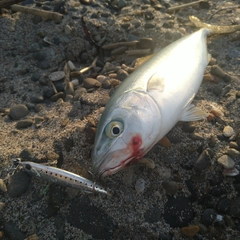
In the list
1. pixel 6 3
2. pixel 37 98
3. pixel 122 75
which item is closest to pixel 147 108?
pixel 122 75

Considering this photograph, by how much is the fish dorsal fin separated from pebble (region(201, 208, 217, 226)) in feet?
4.69

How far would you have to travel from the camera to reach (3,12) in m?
5.39

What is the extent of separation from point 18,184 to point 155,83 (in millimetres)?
1934

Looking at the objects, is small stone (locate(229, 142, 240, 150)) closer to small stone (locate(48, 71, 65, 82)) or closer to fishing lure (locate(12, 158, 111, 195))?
fishing lure (locate(12, 158, 111, 195))

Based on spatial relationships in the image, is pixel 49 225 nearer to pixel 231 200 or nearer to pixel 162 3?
pixel 231 200

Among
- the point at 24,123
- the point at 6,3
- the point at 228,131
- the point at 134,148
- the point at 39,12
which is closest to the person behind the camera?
the point at 134,148

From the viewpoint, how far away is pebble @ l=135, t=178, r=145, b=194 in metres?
2.93

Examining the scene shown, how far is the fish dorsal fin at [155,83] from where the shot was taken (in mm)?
3084

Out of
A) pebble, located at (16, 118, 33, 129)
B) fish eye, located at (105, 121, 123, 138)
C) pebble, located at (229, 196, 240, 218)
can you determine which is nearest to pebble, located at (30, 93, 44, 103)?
pebble, located at (16, 118, 33, 129)

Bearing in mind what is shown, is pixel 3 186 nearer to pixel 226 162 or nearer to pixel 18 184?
pixel 18 184

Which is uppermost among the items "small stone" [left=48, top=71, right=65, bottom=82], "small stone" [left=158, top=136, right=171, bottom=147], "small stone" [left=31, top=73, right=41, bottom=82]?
"small stone" [left=158, top=136, right=171, bottom=147]

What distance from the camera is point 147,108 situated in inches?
114

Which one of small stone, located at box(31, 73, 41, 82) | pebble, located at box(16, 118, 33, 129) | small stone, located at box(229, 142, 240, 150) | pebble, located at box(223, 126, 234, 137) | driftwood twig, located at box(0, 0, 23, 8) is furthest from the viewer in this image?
driftwood twig, located at box(0, 0, 23, 8)

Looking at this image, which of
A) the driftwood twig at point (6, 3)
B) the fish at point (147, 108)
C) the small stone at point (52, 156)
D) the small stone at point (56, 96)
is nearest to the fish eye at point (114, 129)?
the fish at point (147, 108)
